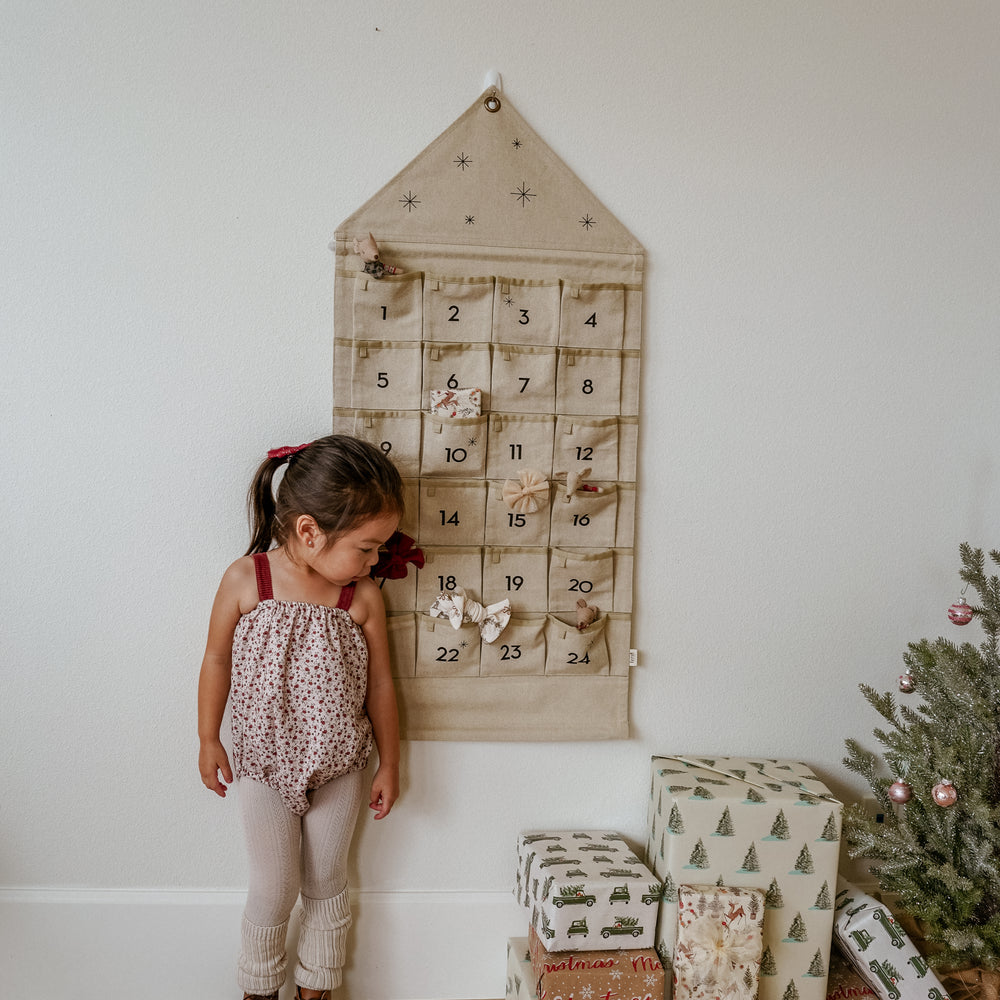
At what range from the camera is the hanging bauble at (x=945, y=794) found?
1.45 meters

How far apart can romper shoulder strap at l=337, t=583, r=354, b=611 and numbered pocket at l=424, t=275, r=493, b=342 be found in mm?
493

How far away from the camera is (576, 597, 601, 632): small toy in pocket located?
5.37 ft

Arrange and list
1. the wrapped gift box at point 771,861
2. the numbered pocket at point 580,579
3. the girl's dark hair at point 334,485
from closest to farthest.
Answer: the girl's dark hair at point 334,485, the wrapped gift box at point 771,861, the numbered pocket at point 580,579

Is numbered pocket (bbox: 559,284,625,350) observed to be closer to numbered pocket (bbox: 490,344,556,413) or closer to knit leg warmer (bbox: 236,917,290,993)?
numbered pocket (bbox: 490,344,556,413)

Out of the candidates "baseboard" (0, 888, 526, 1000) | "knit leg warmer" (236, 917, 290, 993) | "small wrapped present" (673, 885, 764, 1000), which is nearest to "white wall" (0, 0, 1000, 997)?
"baseboard" (0, 888, 526, 1000)

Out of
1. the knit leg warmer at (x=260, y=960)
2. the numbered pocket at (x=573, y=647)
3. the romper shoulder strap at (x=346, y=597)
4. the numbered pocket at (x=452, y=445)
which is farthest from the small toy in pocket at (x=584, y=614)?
the knit leg warmer at (x=260, y=960)

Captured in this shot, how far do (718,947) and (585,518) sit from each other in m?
0.81

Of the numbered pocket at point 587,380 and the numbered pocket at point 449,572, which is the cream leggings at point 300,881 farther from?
the numbered pocket at point 587,380

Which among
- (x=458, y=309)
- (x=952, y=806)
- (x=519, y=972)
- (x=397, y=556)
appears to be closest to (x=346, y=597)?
(x=397, y=556)

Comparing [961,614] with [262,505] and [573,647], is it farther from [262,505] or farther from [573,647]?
[262,505]

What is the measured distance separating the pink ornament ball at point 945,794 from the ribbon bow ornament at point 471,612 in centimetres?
82

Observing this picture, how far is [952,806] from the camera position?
1536mm

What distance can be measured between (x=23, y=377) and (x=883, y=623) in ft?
5.89

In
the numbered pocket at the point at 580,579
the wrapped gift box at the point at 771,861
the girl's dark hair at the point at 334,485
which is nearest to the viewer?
the girl's dark hair at the point at 334,485
